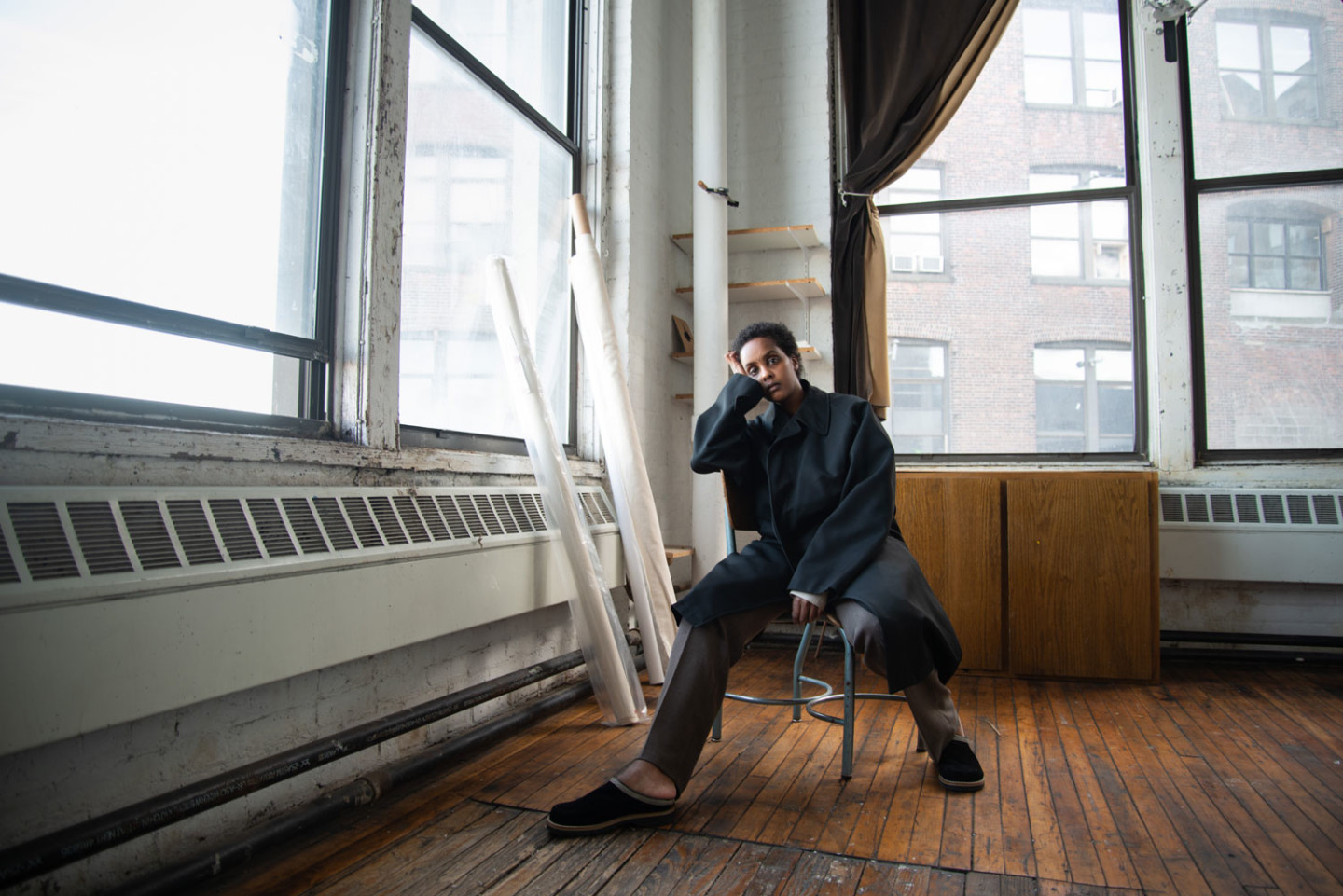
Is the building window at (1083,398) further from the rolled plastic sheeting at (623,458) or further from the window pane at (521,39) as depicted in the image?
the window pane at (521,39)

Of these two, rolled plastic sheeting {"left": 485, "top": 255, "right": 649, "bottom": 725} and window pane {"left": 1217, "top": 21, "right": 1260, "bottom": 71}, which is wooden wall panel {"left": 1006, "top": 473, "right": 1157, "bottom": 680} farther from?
window pane {"left": 1217, "top": 21, "right": 1260, "bottom": 71}

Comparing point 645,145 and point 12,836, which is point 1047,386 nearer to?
point 645,145

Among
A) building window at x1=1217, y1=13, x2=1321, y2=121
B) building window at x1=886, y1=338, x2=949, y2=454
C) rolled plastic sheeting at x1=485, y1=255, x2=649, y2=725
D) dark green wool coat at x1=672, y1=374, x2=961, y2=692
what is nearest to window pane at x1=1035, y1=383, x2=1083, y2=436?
building window at x1=886, y1=338, x2=949, y2=454

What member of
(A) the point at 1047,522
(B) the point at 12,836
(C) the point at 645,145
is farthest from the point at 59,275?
(A) the point at 1047,522

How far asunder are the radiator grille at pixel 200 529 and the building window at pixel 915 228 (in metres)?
2.80

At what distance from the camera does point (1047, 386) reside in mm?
3945

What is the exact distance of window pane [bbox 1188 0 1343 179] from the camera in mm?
3746

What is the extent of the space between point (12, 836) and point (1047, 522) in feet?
10.5

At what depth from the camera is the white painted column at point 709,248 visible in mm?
3736

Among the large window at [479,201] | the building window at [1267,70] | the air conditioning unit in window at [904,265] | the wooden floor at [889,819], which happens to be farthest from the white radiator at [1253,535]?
the large window at [479,201]

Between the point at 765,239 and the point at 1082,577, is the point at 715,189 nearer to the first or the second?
the point at 765,239

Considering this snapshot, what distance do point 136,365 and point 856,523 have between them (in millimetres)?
1639

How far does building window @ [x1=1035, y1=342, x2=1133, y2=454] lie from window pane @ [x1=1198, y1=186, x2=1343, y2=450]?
1.10 ft

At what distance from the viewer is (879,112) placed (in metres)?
4.00
